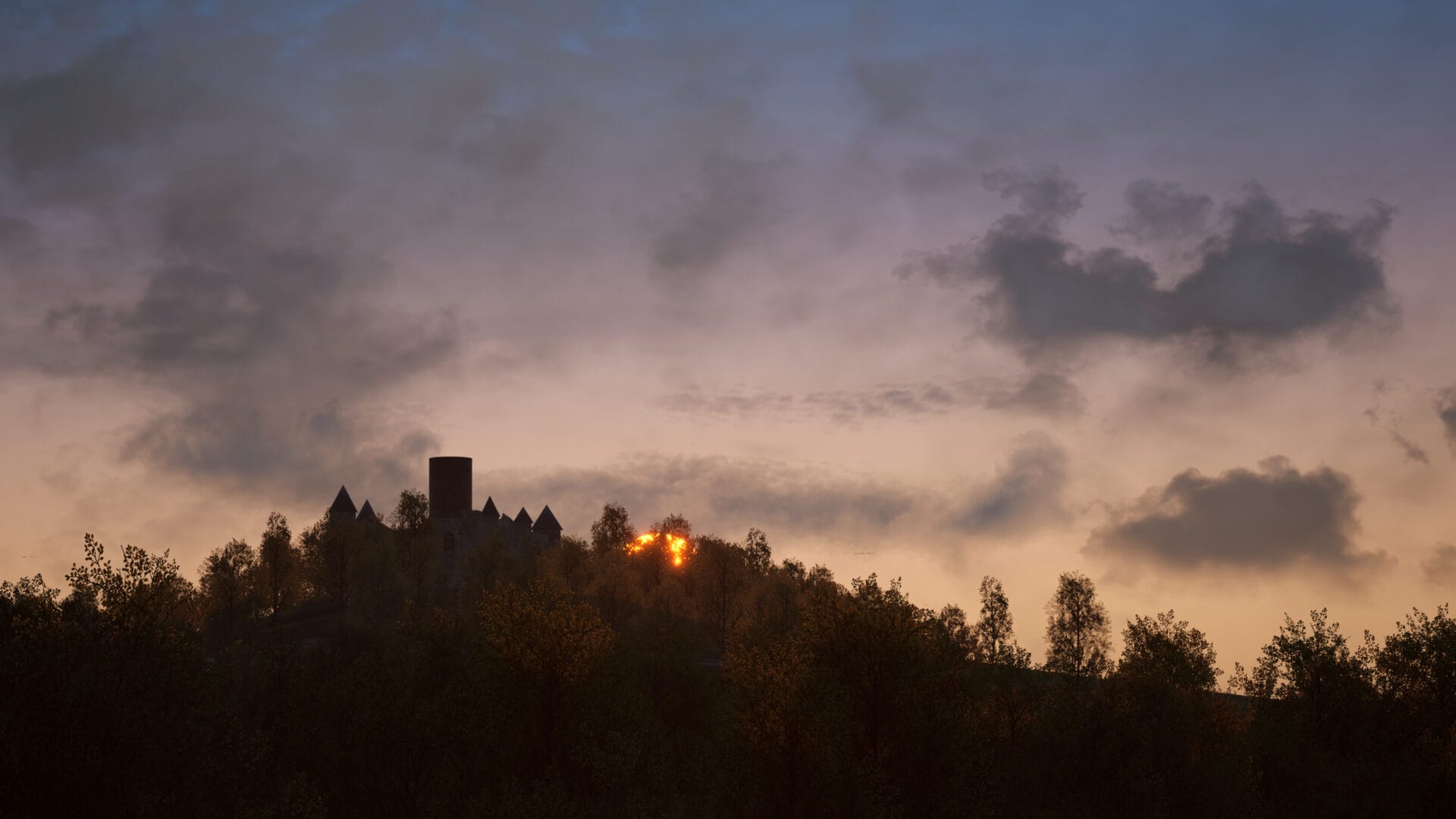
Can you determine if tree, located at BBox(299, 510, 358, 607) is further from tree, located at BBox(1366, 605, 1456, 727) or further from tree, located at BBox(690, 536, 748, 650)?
tree, located at BBox(1366, 605, 1456, 727)

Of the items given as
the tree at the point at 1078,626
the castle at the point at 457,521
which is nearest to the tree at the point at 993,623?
the tree at the point at 1078,626

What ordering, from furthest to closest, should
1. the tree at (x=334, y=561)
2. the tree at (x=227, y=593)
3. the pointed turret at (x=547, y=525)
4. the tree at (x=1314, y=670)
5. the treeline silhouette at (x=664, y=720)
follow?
the pointed turret at (x=547, y=525) → the tree at (x=334, y=561) → the tree at (x=227, y=593) → the tree at (x=1314, y=670) → the treeline silhouette at (x=664, y=720)

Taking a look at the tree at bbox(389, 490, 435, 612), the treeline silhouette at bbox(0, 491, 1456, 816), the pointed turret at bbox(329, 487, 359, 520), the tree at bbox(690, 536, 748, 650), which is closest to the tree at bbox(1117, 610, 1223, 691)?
the treeline silhouette at bbox(0, 491, 1456, 816)

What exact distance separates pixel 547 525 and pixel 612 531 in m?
12.3

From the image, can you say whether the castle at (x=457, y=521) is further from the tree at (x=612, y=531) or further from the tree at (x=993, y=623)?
the tree at (x=993, y=623)

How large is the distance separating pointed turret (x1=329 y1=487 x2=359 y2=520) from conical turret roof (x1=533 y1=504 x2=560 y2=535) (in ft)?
98.5

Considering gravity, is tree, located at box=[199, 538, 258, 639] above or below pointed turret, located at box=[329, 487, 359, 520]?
below

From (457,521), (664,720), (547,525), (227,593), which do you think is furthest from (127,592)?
(547,525)

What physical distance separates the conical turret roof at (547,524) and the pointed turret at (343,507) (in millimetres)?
30026

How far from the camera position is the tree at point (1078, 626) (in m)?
116

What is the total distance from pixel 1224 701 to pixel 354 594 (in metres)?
99.2

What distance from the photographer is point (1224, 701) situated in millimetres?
92312

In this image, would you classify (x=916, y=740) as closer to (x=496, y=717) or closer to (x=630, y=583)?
(x=496, y=717)

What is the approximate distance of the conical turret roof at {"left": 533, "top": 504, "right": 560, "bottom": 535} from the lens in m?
183
